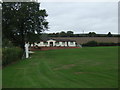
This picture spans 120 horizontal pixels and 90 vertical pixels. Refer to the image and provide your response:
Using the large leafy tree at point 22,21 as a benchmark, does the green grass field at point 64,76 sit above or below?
below

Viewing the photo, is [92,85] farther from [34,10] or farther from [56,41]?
[56,41]

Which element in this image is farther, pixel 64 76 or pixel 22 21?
pixel 22 21

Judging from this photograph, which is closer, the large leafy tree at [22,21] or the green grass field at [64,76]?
the green grass field at [64,76]

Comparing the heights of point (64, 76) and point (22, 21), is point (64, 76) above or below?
below

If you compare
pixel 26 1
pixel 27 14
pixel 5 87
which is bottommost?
pixel 5 87

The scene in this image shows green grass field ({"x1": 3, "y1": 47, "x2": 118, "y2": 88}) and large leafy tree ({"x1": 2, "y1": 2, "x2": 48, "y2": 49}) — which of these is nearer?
green grass field ({"x1": 3, "y1": 47, "x2": 118, "y2": 88})

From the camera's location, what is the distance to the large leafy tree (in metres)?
39.3

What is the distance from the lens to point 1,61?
18078mm

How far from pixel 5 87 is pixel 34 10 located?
32.4 metres

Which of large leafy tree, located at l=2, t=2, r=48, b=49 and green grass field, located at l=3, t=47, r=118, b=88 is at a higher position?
large leafy tree, located at l=2, t=2, r=48, b=49

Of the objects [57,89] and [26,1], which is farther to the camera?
[26,1]

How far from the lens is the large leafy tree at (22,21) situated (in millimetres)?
39344

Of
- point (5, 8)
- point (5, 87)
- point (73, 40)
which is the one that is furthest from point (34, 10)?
point (73, 40)

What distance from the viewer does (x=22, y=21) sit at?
3975 cm
